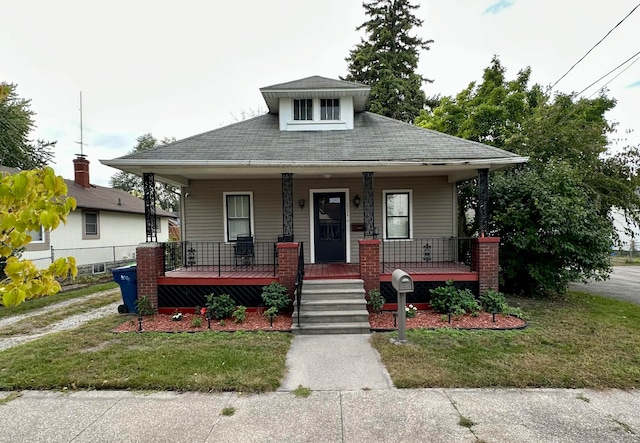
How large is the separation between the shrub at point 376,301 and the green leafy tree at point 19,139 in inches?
727

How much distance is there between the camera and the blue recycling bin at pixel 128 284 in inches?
258

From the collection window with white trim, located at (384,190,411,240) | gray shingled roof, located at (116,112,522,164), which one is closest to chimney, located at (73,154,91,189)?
gray shingled roof, located at (116,112,522,164)

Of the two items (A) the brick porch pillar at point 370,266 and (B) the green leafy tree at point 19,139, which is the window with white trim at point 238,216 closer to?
(A) the brick porch pillar at point 370,266

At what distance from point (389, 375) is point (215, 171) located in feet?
17.6

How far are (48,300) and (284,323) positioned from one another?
724cm

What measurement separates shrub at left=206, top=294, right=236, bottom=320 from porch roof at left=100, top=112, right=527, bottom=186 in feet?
8.97

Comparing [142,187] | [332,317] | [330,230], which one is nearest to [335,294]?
[332,317]

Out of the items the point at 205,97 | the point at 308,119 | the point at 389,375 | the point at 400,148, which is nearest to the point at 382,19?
the point at 205,97

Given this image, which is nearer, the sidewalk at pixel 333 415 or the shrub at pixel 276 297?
the sidewalk at pixel 333 415

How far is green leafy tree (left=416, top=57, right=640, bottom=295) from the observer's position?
6.95m

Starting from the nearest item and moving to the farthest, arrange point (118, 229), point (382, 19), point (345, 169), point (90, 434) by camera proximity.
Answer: point (90, 434), point (345, 169), point (118, 229), point (382, 19)

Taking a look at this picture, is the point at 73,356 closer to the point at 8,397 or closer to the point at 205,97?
the point at 8,397

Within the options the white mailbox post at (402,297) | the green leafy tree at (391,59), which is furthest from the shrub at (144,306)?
the green leafy tree at (391,59)

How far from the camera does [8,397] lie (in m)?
3.47
